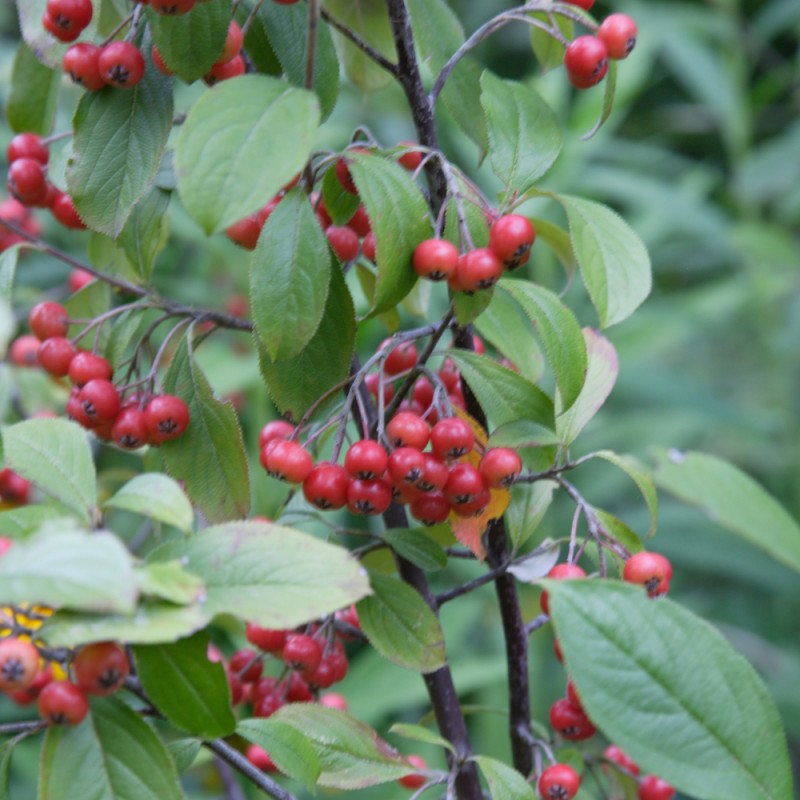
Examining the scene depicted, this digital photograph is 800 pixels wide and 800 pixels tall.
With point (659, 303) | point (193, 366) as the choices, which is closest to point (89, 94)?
point (193, 366)

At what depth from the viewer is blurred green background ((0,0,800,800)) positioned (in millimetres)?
2123

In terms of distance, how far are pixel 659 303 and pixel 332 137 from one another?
1104 mm

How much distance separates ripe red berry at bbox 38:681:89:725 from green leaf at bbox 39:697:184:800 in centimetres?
1

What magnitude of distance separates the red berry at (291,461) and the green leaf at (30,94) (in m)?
0.52

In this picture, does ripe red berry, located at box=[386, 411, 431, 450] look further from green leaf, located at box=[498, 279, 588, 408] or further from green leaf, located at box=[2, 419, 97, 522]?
green leaf, located at box=[2, 419, 97, 522]

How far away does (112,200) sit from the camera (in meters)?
→ 0.92

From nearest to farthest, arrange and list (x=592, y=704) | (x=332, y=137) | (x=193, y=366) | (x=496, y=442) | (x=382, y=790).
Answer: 1. (x=592, y=704)
2. (x=496, y=442)
3. (x=193, y=366)
4. (x=382, y=790)
5. (x=332, y=137)

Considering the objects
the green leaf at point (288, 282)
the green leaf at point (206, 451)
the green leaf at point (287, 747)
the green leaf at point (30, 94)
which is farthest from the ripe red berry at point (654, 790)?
the green leaf at point (30, 94)

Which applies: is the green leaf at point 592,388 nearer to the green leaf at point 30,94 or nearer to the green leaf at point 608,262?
the green leaf at point 608,262

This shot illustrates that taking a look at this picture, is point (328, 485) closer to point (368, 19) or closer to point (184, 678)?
point (184, 678)

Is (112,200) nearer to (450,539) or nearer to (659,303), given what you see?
(450,539)

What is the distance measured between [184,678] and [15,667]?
112 millimetres

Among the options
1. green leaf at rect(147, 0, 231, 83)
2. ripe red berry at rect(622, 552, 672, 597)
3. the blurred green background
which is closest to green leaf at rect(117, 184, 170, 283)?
green leaf at rect(147, 0, 231, 83)

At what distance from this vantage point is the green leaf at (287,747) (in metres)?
0.82
